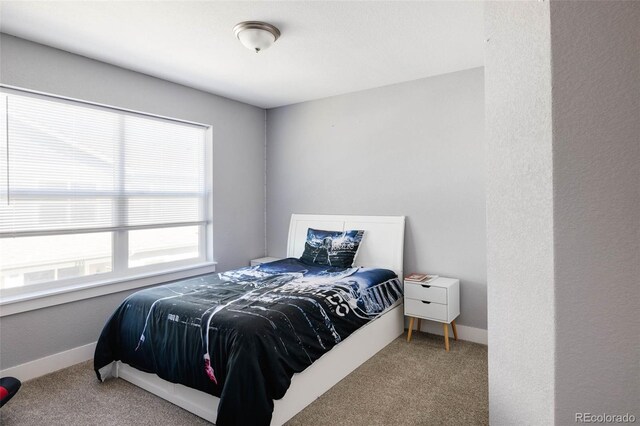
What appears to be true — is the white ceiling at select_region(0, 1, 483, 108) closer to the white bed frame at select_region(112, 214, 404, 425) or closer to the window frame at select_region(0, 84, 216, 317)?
the window frame at select_region(0, 84, 216, 317)

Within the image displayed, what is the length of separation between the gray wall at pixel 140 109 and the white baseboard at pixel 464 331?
229 cm

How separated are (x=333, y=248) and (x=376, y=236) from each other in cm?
48

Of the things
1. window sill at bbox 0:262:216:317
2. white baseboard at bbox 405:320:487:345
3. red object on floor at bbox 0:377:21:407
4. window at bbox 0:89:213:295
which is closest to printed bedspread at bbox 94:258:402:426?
red object on floor at bbox 0:377:21:407

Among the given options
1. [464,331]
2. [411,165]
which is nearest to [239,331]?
[464,331]

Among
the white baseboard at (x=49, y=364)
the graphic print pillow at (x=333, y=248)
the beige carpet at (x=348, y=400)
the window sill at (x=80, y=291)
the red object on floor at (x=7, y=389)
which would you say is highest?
the graphic print pillow at (x=333, y=248)

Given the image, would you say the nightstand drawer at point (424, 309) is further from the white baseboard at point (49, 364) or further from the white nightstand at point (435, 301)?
the white baseboard at point (49, 364)

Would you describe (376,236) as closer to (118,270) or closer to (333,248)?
(333,248)

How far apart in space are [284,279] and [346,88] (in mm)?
2176

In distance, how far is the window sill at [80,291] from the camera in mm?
2662

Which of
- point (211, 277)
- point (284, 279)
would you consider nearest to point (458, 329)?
point (284, 279)

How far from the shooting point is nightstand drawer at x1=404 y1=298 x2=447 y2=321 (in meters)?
3.18

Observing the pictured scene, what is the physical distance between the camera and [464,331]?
344 cm

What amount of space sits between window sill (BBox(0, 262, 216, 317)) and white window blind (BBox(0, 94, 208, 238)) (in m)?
0.47

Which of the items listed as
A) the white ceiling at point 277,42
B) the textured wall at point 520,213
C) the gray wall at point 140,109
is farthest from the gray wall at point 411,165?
the textured wall at point 520,213
